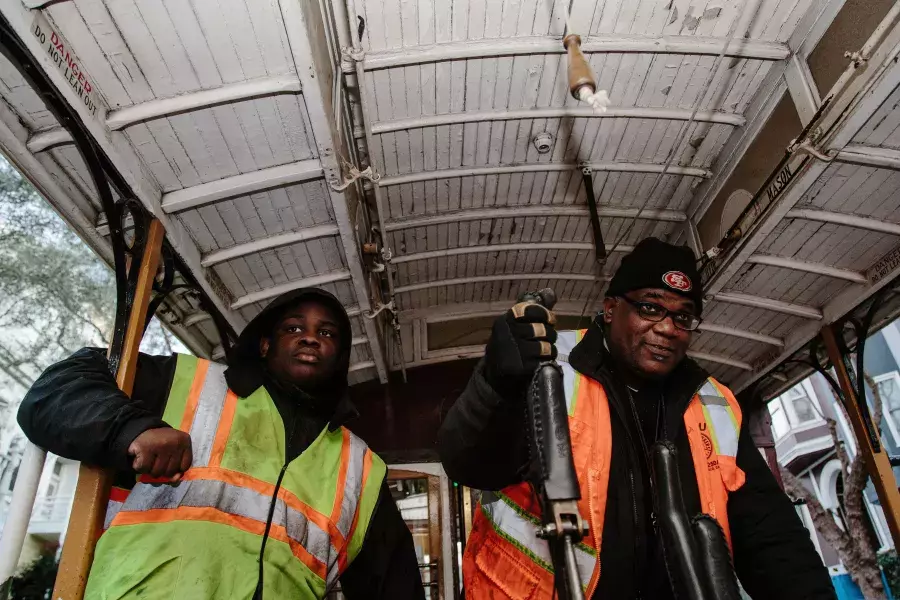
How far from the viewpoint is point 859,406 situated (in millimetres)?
5910

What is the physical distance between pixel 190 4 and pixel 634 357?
3.21 metres

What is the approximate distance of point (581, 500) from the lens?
6.10 feet

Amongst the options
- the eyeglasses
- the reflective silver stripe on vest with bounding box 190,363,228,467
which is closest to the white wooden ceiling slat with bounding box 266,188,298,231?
the reflective silver stripe on vest with bounding box 190,363,228,467

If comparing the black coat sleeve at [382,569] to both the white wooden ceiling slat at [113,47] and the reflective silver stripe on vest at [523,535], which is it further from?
the white wooden ceiling slat at [113,47]

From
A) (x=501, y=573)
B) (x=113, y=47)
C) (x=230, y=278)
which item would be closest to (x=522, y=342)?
(x=501, y=573)

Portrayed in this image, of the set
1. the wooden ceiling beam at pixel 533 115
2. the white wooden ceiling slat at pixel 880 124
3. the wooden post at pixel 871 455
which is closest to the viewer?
the white wooden ceiling slat at pixel 880 124

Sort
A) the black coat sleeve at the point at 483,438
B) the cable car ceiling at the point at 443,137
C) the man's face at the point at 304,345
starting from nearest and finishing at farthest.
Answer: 1. the black coat sleeve at the point at 483,438
2. the man's face at the point at 304,345
3. the cable car ceiling at the point at 443,137

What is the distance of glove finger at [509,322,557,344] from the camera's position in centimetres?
157

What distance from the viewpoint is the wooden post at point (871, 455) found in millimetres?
5492

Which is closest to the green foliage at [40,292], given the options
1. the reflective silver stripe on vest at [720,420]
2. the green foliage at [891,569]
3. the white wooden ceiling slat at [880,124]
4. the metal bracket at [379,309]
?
the metal bracket at [379,309]

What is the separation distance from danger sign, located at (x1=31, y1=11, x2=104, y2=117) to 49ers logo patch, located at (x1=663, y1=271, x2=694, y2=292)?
11.7 ft

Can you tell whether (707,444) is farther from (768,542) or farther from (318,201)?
(318,201)

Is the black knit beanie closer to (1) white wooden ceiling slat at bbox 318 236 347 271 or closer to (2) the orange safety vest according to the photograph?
(2) the orange safety vest

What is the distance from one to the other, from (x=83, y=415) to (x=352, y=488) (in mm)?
1176
